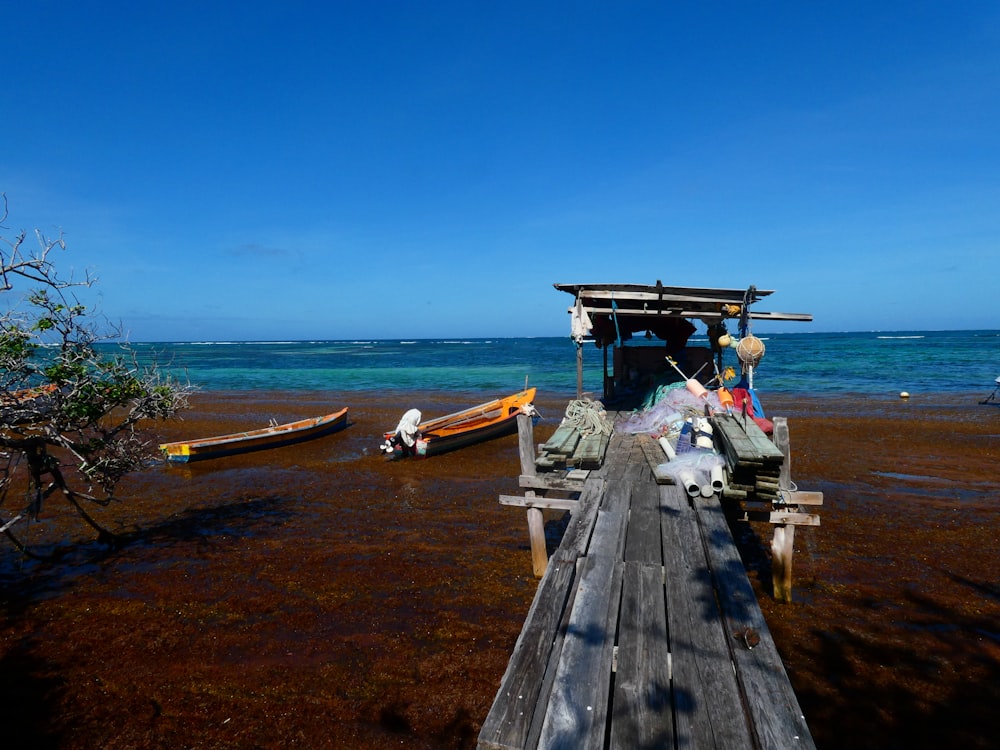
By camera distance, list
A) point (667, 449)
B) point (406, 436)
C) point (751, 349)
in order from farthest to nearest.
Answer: point (406, 436), point (751, 349), point (667, 449)

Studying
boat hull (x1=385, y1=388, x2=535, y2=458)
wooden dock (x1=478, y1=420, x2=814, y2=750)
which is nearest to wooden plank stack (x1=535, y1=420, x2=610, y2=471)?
wooden dock (x1=478, y1=420, x2=814, y2=750)

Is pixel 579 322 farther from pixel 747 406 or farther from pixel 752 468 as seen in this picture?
pixel 752 468

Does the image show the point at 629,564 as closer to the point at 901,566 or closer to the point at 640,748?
the point at 640,748

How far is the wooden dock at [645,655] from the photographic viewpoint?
3.03m

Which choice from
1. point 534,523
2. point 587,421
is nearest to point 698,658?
point 534,523

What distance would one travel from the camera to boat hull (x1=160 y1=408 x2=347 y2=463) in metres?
15.2

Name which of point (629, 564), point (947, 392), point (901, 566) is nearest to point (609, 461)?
point (629, 564)

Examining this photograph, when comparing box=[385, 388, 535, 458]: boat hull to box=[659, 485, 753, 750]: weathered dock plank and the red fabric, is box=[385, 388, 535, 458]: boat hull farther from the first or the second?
box=[659, 485, 753, 750]: weathered dock plank

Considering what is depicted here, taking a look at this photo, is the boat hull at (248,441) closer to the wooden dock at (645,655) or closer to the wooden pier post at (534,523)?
the wooden pier post at (534,523)

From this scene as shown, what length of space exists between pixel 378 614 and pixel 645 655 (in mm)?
4368

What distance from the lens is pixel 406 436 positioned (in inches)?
601

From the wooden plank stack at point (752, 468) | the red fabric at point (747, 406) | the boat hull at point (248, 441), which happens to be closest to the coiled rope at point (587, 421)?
the red fabric at point (747, 406)

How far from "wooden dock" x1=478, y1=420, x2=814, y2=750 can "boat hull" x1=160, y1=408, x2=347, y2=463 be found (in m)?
13.0

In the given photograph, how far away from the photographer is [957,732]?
471 centimetres
